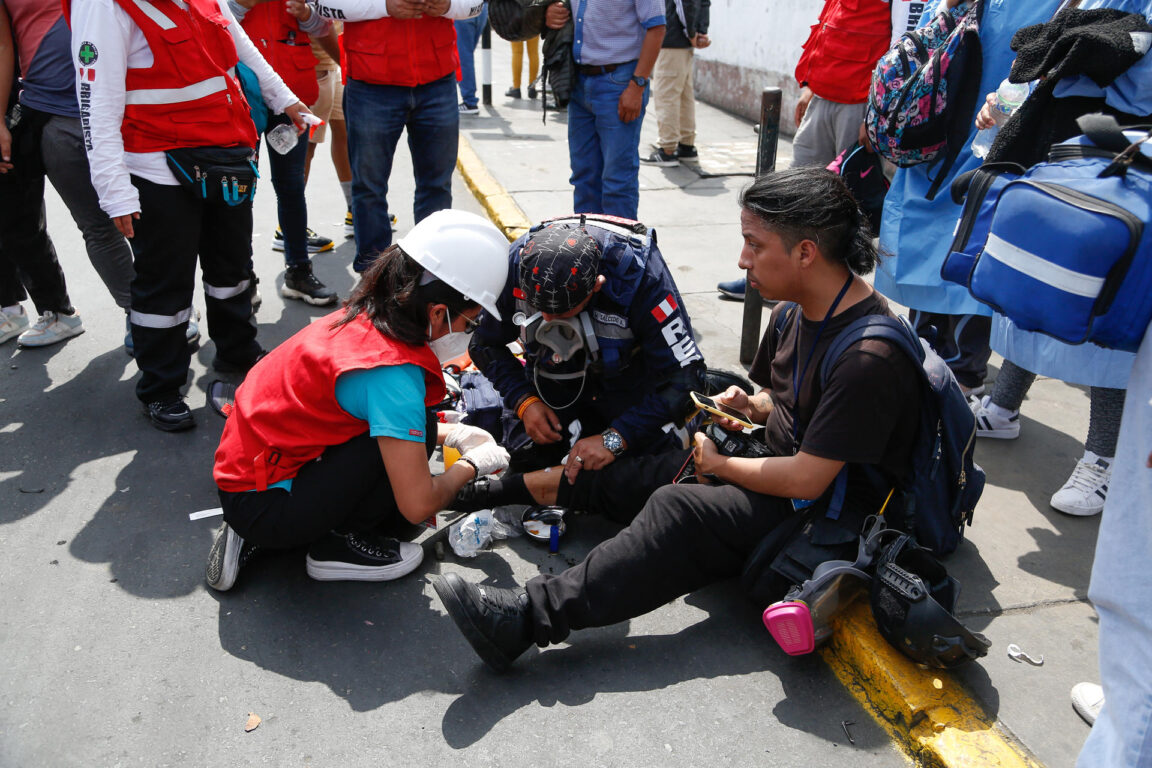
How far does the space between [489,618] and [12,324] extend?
3444 millimetres

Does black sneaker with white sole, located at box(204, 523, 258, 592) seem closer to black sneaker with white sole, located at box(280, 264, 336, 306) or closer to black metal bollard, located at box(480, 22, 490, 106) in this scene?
black sneaker with white sole, located at box(280, 264, 336, 306)

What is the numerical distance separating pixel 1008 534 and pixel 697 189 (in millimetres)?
Result: 4641

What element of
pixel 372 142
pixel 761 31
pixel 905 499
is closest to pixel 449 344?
pixel 905 499

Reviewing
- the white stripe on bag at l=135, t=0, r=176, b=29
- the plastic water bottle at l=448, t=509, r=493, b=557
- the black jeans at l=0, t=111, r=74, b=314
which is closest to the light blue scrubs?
the plastic water bottle at l=448, t=509, r=493, b=557

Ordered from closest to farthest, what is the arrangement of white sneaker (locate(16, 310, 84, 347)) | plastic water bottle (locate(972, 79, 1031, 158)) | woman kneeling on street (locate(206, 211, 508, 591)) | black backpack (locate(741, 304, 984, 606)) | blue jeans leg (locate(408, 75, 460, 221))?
black backpack (locate(741, 304, 984, 606)), woman kneeling on street (locate(206, 211, 508, 591)), plastic water bottle (locate(972, 79, 1031, 158)), white sneaker (locate(16, 310, 84, 347)), blue jeans leg (locate(408, 75, 460, 221))

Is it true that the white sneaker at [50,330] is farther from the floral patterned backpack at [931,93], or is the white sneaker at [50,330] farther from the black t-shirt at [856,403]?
the floral patterned backpack at [931,93]

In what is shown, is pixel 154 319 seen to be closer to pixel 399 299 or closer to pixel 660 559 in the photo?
pixel 399 299

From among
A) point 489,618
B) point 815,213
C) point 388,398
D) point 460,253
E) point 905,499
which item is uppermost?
point 815,213

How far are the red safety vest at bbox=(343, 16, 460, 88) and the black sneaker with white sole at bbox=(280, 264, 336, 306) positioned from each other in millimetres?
1123

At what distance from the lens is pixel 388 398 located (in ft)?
8.00

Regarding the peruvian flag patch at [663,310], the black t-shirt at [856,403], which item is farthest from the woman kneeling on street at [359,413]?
the black t-shirt at [856,403]

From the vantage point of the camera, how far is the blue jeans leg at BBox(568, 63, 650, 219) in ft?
15.2

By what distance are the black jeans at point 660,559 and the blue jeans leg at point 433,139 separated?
260 centimetres

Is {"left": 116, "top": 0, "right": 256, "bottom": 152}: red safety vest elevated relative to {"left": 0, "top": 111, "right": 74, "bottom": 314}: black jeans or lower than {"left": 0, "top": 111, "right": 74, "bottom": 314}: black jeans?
elevated
